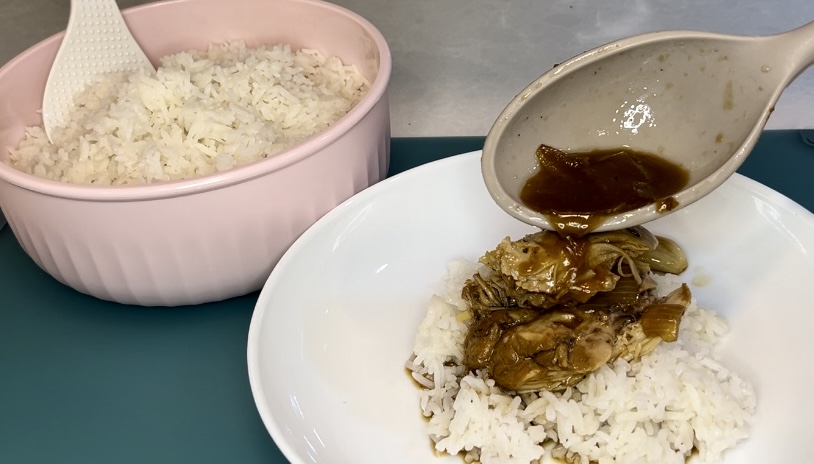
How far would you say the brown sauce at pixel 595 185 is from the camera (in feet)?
5.69

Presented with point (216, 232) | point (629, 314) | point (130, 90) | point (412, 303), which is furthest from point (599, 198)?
point (130, 90)

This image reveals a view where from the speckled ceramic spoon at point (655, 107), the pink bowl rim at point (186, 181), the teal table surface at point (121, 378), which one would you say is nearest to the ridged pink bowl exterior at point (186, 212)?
the pink bowl rim at point (186, 181)

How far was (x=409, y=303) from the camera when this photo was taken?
210 centimetres

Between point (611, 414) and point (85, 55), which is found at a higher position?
point (85, 55)

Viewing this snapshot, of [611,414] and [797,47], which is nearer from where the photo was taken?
[797,47]

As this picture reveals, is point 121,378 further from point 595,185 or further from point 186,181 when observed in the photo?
point 595,185

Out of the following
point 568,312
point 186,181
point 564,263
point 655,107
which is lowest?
point 568,312

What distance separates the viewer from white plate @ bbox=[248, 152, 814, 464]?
66.8 inches

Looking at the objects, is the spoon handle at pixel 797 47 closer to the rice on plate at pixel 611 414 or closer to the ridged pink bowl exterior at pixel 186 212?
the rice on plate at pixel 611 414

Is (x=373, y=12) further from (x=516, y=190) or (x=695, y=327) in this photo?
(x=695, y=327)

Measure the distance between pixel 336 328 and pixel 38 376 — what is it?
2.75 feet

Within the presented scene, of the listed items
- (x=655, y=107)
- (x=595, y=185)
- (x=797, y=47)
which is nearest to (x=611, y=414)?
(x=595, y=185)

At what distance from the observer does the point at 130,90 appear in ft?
7.29

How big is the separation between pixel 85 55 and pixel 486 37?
4.95 feet
